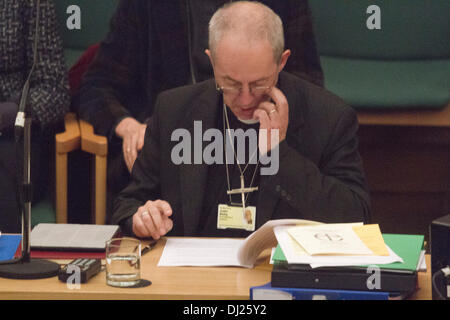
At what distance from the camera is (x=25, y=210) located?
1.60m

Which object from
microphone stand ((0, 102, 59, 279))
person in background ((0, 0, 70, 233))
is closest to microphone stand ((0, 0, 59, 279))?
microphone stand ((0, 102, 59, 279))

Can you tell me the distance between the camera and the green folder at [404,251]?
1.47 meters

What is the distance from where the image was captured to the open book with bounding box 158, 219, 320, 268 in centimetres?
165

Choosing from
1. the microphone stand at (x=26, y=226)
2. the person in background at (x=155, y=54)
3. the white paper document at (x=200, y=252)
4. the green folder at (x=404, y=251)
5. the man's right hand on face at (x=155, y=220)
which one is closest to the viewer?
the green folder at (x=404, y=251)

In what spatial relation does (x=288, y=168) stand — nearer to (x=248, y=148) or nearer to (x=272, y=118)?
(x=272, y=118)

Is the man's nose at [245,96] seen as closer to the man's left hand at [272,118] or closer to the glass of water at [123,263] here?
the man's left hand at [272,118]

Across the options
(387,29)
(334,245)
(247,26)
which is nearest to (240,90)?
(247,26)

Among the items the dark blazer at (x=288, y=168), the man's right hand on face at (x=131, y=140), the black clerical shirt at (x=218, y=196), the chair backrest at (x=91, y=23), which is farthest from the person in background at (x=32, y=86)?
the black clerical shirt at (x=218, y=196)

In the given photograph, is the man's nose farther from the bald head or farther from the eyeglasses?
the bald head

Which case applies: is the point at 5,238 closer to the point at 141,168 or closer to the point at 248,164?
the point at 141,168

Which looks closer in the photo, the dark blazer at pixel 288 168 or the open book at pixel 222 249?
the open book at pixel 222 249

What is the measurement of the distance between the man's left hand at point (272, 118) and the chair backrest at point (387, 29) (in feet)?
5.55

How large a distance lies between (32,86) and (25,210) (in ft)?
4.87
